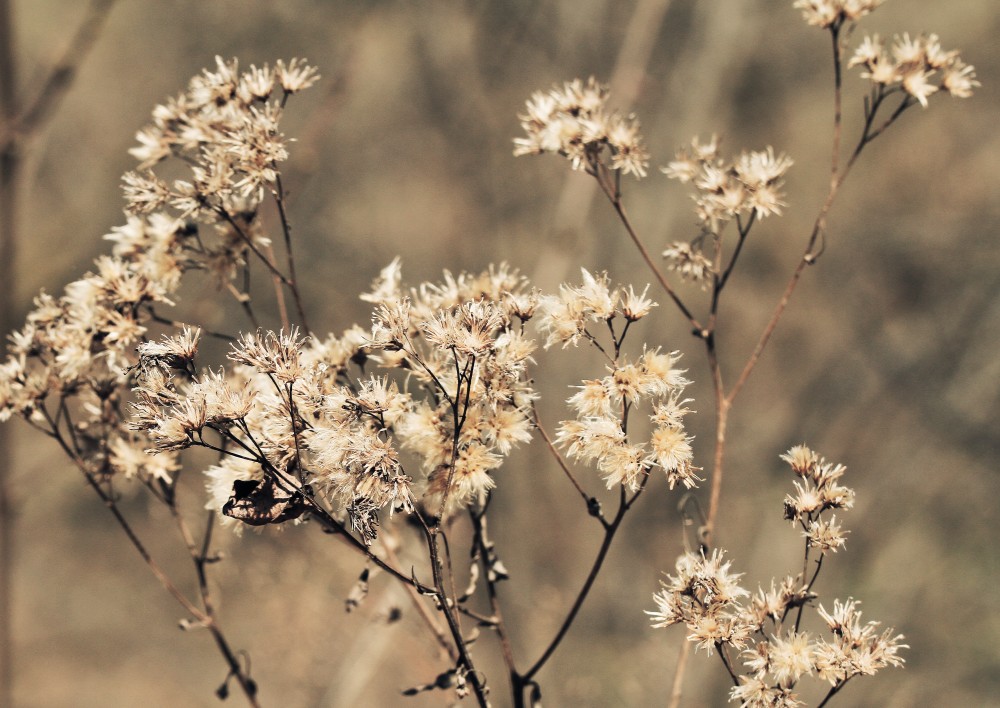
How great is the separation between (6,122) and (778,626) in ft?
2.54

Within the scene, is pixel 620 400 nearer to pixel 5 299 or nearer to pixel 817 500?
pixel 817 500

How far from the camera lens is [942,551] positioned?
87 cm

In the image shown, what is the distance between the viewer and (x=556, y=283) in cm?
98

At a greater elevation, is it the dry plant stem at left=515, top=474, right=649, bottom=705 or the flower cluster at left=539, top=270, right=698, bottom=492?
the flower cluster at left=539, top=270, right=698, bottom=492

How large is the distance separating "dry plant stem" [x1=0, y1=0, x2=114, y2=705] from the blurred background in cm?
3

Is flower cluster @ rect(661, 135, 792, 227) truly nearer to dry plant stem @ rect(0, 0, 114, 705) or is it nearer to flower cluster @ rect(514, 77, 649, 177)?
flower cluster @ rect(514, 77, 649, 177)

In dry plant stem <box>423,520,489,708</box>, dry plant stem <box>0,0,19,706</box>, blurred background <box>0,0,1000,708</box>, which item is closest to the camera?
dry plant stem <box>423,520,489,708</box>

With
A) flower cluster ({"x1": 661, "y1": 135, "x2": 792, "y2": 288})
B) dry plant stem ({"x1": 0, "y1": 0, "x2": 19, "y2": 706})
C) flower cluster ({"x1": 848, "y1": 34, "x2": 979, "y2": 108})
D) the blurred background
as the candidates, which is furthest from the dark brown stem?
dry plant stem ({"x1": 0, "y1": 0, "x2": 19, "y2": 706})

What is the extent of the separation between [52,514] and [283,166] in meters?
0.51

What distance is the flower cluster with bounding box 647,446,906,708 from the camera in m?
0.29

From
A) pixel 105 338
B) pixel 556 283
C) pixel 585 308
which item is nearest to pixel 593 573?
pixel 585 308

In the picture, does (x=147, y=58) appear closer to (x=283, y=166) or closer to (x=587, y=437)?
(x=283, y=166)

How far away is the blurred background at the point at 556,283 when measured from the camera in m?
0.87

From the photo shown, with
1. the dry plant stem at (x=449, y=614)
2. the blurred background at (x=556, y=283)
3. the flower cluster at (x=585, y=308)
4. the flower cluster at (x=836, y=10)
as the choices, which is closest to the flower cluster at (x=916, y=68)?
the flower cluster at (x=836, y=10)
